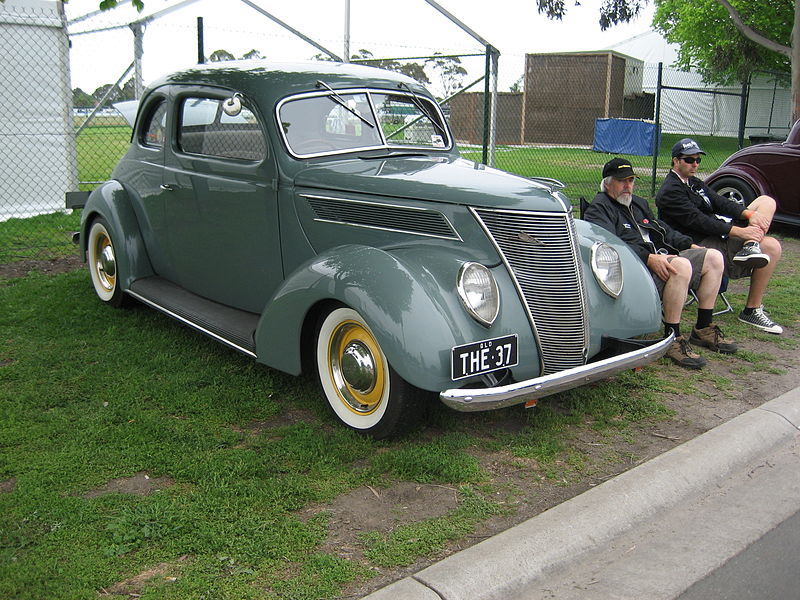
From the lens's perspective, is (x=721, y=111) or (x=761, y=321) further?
(x=721, y=111)

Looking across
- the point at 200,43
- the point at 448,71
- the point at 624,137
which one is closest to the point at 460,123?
the point at 624,137

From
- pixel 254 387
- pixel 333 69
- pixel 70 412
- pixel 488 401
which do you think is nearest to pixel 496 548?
pixel 488 401

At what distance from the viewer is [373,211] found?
13.6 feet

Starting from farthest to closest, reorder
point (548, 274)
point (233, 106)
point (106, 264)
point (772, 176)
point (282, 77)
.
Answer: point (772, 176), point (106, 264), point (282, 77), point (233, 106), point (548, 274)

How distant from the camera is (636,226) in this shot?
5285mm

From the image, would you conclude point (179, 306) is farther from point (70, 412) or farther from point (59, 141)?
point (59, 141)

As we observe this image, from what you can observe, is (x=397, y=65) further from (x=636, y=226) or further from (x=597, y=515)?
(x=597, y=515)

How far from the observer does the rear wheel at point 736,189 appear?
9.76m

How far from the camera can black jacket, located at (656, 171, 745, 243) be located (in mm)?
5875

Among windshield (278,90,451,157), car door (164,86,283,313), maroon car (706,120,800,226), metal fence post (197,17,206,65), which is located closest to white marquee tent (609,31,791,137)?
maroon car (706,120,800,226)

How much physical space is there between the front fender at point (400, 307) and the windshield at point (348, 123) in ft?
3.08

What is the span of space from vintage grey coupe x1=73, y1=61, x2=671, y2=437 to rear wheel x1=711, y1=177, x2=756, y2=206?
599 centimetres

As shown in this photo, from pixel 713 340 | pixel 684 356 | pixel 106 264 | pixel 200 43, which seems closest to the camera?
pixel 684 356

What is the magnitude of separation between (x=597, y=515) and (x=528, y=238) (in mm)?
1393
